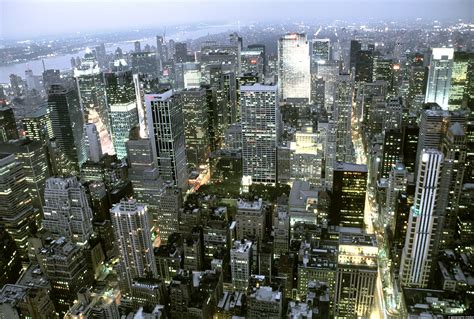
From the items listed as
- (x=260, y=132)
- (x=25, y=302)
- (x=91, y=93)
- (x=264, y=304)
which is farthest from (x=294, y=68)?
(x=25, y=302)

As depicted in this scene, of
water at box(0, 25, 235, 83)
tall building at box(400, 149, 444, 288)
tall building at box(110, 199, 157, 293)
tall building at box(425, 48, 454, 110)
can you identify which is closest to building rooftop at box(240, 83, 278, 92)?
water at box(0, 25, 235, 83)

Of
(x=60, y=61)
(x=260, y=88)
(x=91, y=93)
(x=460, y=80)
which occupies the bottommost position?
(x=91, y=93)

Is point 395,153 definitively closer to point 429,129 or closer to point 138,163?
point 429,129

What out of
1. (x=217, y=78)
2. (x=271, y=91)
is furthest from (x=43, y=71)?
(x=271, y=91)

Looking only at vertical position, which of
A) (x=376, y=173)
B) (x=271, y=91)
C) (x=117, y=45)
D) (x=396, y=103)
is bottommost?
(x=376, y=173)

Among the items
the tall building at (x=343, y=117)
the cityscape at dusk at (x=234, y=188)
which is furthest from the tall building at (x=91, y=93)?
the tall building at (x=343, y=117)

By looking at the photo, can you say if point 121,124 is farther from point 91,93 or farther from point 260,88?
point 260,88
